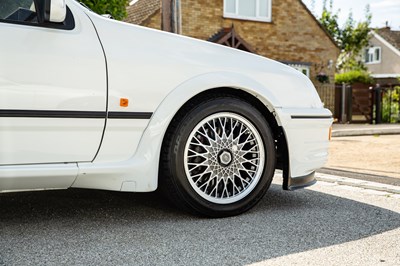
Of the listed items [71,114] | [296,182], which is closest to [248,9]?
[296,182]

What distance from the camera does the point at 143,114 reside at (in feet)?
11.5

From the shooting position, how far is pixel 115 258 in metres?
2.85

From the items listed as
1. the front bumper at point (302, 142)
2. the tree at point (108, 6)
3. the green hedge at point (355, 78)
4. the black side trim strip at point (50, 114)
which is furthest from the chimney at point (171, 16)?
the green hedge at point (355, 78)

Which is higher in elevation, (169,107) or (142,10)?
(142,10)

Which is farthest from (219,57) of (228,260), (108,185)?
(228,260)

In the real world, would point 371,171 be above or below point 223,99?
below

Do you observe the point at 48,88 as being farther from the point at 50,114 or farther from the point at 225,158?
the point at 225,158

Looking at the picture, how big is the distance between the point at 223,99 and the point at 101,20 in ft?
3.22

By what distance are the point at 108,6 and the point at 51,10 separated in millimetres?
6271

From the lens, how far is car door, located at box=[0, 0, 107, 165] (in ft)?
10.4

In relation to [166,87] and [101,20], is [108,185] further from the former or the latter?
[101,20]

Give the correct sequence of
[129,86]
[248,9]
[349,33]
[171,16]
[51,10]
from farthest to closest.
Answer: [349,33] → [248,9] → [171,16] → [129,86] → [51,10]

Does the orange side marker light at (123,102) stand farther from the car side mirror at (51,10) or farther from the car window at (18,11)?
the car window at (18,11)

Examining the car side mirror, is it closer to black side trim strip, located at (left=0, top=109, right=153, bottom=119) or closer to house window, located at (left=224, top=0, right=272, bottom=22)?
black side trim strip, located at (left=0, top=109, right=153, bottom=119)
